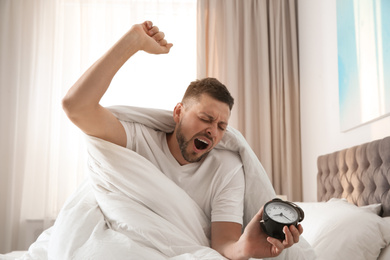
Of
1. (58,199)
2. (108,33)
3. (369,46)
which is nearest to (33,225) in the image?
(58,199)

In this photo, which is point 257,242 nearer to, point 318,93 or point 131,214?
point 131,214

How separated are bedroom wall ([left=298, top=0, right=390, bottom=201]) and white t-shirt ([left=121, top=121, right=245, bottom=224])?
1.08 m

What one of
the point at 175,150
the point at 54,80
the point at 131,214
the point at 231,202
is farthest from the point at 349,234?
the point at 54,80

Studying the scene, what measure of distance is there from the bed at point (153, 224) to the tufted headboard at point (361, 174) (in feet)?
0.05

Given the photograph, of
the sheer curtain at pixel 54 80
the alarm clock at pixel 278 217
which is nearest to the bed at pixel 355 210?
the alarm clock at pixel 278 217

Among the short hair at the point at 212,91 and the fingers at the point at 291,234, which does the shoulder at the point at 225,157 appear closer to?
the short hair at the point at 212,91

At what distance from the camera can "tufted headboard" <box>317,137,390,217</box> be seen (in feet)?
6.14

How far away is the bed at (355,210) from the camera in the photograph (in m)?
1.54

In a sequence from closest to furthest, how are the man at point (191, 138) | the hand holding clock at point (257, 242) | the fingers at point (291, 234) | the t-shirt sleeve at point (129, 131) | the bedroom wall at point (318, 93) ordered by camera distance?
1. the fingers at point (291, 234)
2. the hand holding clock at point (257, 242)
3. the man at point (191, 138)
4. the t-shirt sleeve at point (129, 131)
5. the bedroom wall at point (318, 93)

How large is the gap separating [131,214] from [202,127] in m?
0.41

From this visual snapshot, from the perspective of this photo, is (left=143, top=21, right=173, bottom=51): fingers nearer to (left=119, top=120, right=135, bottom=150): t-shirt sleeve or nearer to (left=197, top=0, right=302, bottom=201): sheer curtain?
(left=119, top=120, right=135, bottom=150): t-shirt sleeve

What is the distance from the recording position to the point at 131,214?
129 centimetres

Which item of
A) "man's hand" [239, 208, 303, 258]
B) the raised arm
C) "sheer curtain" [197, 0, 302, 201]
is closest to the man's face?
the raised arm

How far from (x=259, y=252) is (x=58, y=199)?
10.2ft
